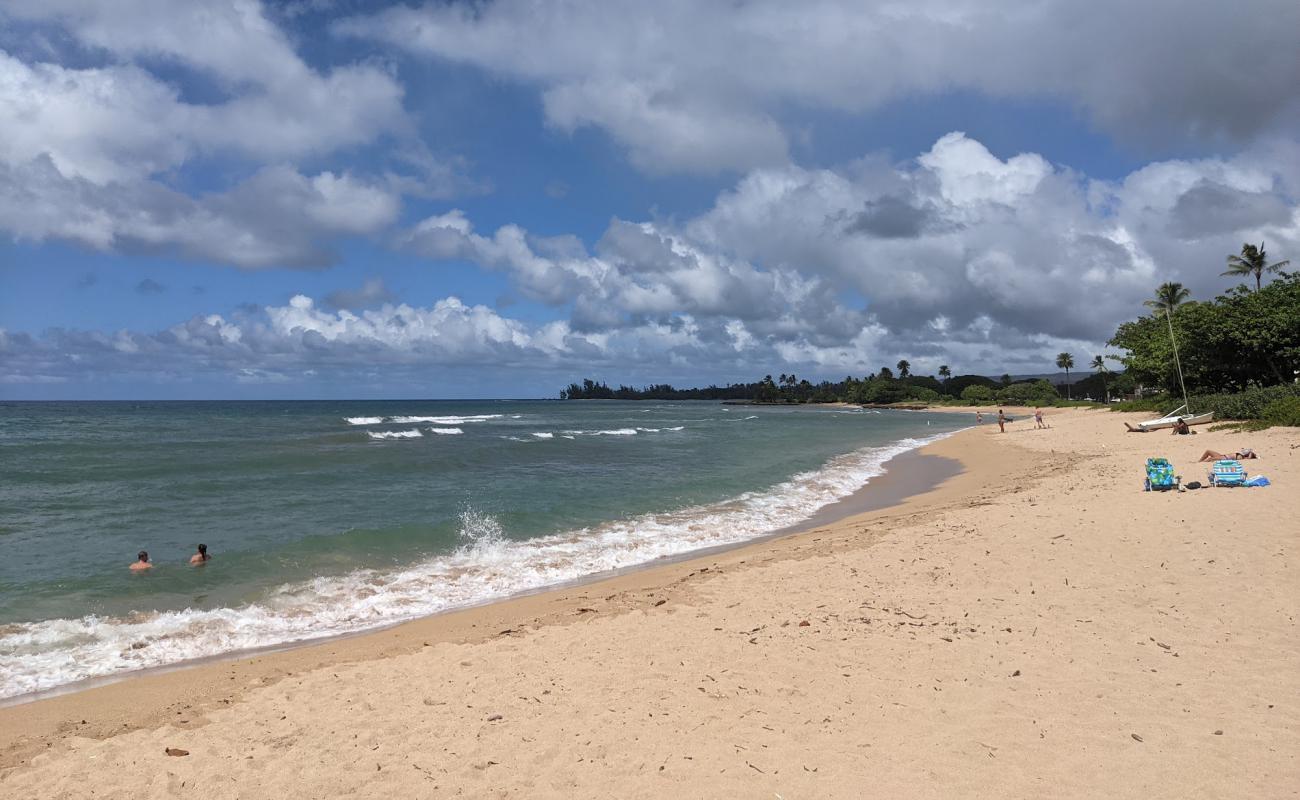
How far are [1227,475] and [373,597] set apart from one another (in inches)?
616

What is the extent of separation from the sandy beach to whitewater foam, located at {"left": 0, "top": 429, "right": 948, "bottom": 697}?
3.55ft

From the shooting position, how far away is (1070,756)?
4492mm

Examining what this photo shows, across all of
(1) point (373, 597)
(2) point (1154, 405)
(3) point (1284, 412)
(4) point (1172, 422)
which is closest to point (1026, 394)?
(2) point (1154, 405)

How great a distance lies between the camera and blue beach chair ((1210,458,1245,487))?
12664 mm

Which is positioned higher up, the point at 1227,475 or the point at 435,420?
the point at 1227,475

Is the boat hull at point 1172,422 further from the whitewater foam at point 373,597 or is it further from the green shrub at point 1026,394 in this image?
the green shrub at point 1026,394

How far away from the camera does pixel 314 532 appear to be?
595 inches

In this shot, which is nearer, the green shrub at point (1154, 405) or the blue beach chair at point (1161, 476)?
the blue beach chair at point (1161, 476)

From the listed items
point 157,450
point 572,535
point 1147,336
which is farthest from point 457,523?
point 1147,336

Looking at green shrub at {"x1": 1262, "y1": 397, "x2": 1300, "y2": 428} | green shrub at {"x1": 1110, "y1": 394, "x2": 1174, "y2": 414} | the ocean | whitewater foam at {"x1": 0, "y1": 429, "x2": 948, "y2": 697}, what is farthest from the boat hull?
whitewater foam at {"x1": 0, "y1": 429, "x2": 948, "y2": 697}

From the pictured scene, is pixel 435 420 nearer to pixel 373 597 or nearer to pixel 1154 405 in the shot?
pixel 1154 405

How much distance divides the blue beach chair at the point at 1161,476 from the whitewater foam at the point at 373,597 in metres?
7.12

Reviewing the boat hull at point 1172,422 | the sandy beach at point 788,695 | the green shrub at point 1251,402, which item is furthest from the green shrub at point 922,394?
the sandy beach at point 788,695

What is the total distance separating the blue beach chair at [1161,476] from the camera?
43.5 ft
